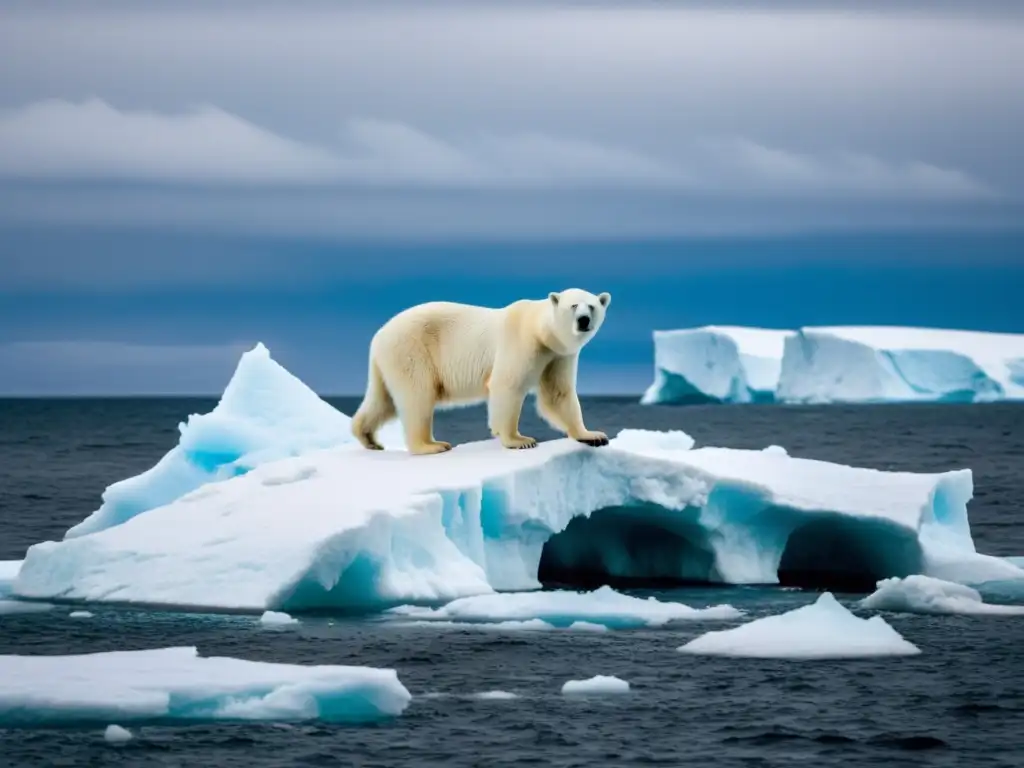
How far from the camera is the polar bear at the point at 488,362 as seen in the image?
14836 mm

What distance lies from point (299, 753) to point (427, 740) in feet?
2.52

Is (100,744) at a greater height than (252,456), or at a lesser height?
lesser

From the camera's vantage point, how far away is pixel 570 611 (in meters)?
13.7

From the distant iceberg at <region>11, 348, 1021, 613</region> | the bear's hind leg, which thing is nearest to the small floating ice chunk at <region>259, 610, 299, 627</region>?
the distant iceberg at <region>11, 348, 1021, 613</region>

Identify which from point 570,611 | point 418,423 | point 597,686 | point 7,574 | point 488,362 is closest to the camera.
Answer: point 597,686

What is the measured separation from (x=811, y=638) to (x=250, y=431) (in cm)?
1011

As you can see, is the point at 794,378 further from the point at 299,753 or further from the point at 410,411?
the point at 299,753

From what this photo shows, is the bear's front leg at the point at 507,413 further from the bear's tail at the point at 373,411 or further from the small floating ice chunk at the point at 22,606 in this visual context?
the small floating ice chunk at the point at 22,606

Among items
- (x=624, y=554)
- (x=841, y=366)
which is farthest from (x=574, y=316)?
(x=841, y=366)

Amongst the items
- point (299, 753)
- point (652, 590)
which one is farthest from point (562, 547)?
point (299, 753)

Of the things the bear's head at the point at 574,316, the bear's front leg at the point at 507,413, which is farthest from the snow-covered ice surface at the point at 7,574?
the bear's head at the point at 574,316

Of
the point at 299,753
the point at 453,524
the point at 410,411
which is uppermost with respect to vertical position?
the point at 410,411

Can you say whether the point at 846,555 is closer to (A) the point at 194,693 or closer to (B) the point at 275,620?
(B) the point at 275,620

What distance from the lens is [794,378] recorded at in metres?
63.8
